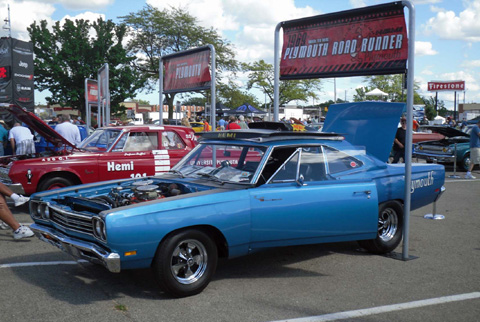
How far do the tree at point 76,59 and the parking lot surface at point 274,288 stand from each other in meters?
35.0

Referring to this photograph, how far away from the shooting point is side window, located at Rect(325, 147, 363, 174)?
18.5 ft

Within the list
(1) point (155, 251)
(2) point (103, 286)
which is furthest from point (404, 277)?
(2) point (103, 286)

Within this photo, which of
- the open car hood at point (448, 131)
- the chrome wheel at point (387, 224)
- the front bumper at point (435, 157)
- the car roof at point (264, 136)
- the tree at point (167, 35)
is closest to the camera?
the car roof at point (264, 136)

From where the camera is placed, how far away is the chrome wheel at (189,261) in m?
4.53

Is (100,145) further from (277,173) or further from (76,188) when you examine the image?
(277,173)

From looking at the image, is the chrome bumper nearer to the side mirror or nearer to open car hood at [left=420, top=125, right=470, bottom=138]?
the side mirror

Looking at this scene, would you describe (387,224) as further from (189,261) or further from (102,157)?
(102,157)

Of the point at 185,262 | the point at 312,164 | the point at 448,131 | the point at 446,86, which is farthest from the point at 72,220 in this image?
the point at 446,86

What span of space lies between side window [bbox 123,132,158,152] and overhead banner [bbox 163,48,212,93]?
123cm

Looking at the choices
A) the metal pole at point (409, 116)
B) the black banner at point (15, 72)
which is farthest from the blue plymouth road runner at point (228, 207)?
the black banner at point (15, 72)

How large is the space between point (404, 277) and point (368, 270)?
42 centimetres

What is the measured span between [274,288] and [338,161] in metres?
1.75

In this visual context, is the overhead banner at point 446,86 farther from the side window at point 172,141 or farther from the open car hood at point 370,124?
the open car hood at point 370,124

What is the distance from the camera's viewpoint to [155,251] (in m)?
4.38
